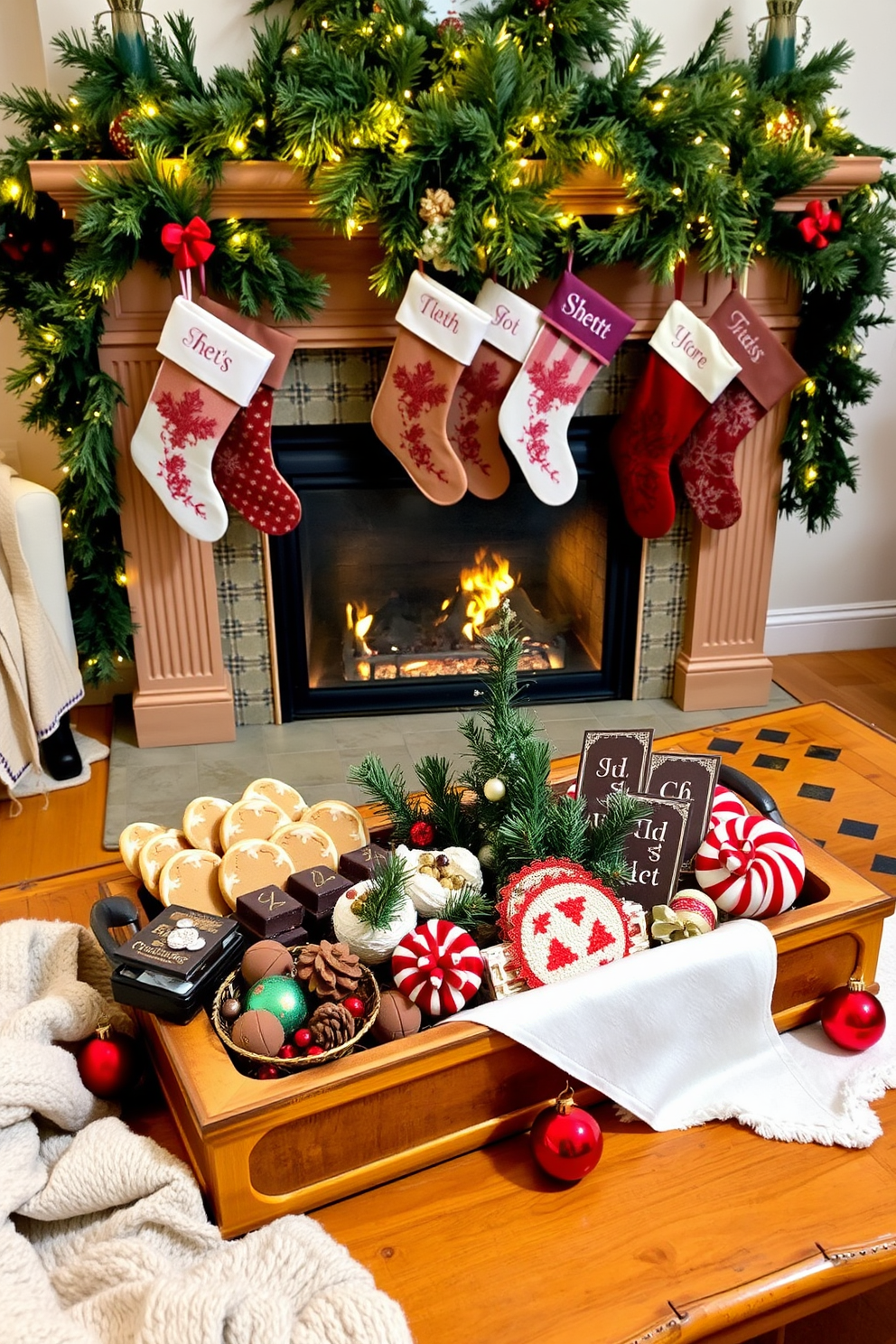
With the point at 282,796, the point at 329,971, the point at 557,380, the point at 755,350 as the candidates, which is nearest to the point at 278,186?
the point at 557,380

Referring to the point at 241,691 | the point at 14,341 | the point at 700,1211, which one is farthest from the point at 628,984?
the point at 14,341

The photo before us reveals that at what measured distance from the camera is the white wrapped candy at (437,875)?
1221mm

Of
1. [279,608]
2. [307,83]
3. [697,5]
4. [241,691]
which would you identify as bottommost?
[241,691]

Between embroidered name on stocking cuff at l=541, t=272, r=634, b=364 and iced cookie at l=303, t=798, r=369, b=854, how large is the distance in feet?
4.84

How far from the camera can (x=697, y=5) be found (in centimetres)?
256

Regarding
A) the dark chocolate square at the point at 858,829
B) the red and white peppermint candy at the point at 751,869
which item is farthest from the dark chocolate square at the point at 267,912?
the dark chocolate square at the point at 858,829

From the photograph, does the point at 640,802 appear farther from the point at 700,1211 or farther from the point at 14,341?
the point at 14,341

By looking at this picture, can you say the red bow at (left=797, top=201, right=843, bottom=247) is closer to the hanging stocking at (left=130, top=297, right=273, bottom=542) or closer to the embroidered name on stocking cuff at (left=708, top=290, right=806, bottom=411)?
the embroidered name on stocking cuff at (left=708, top=290, right=806, bottom=411)

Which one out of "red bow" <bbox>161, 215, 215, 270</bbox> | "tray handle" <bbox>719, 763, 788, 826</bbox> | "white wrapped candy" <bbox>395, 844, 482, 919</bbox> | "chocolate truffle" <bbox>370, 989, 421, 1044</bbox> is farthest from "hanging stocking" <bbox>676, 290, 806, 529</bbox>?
"chocolate truffle" <bbox>370, 989, 421, 1044</bbox>

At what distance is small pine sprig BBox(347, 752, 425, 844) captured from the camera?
4.36 ft

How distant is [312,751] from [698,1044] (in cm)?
170

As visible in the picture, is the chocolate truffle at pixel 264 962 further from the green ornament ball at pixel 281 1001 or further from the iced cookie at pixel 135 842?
the iced cookie at pixel 135 842

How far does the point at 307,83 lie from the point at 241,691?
1356 millimetres

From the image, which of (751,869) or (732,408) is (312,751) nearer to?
(732,408)
